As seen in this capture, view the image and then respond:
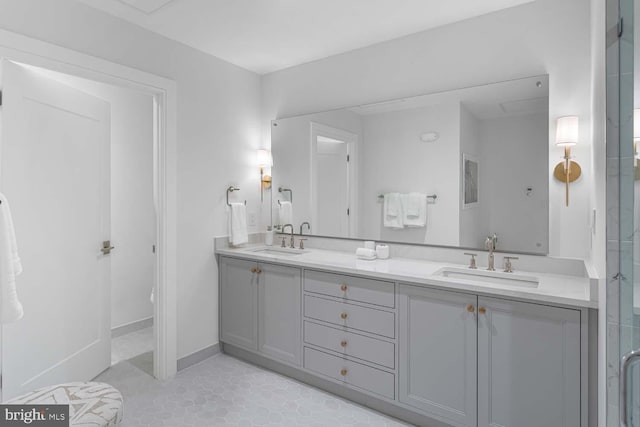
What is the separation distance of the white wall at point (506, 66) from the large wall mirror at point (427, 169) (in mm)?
77

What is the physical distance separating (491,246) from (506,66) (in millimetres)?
1132

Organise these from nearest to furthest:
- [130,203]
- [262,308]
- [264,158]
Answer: [262,308] < [264,158] < [130,203]

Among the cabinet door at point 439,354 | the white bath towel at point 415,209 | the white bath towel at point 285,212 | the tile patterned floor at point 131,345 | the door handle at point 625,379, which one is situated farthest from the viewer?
the white bath towel at point 285,212

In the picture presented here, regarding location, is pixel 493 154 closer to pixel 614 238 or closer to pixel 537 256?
pixel 537 256

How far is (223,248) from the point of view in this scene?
Answer: 3.03 m

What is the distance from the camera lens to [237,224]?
120 inches

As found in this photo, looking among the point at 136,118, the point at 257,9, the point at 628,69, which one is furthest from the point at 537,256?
the point at 136,118

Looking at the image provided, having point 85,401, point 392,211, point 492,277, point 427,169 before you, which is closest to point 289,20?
point 427,169

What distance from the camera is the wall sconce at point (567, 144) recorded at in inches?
76.2

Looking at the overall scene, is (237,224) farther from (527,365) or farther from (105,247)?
(527,365)

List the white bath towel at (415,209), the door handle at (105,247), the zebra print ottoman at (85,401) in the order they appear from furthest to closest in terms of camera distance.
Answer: the door handle at (105,247) < the white bath towel at (415,209) < the zebra print ottoman at (85,401)

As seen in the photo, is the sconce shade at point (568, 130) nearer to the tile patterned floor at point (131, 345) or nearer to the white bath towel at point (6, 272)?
the white bath towel at point (6, 272)

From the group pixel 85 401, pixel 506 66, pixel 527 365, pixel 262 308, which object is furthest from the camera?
pixel 262 308

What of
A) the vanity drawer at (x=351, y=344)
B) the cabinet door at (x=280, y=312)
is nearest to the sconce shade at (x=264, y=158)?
the cabinet door at (x=280, y=312)
